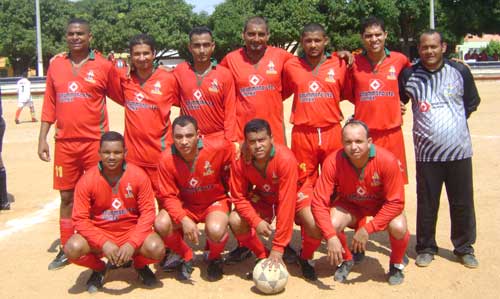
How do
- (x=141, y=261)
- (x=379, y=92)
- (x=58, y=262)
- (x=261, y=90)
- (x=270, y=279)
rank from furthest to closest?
1. (x=261, y=90)
2. (x=58, y=262)
3. (x=379, y=92)
4. (x=141, y=261)
5. (x=270, y=279)

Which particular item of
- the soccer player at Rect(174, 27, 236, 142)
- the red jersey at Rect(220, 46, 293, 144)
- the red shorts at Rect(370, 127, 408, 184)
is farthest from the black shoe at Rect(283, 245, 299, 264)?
the red shorts at Rect(370, 127, 408, 184)

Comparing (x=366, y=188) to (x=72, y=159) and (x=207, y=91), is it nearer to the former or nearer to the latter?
(x=207, y=91)

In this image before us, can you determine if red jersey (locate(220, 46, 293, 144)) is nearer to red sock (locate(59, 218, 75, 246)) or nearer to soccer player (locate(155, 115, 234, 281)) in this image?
soccer player (locate(155, 115, 234, 281))

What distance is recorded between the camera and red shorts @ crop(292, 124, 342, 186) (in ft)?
18.3

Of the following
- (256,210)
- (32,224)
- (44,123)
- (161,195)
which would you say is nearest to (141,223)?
(161,195)

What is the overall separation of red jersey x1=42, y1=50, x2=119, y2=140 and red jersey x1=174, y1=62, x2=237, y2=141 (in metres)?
0.77

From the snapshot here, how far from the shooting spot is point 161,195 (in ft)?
17.1

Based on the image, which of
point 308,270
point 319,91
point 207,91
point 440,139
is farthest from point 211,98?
point 440,139

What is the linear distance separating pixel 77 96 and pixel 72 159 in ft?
2.20

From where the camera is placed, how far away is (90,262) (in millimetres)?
4891

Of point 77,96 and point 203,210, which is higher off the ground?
point 77,96

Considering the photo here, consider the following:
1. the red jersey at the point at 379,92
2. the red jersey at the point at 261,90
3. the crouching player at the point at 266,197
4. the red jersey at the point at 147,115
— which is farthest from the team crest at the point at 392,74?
the red jersey at the point at 147,115

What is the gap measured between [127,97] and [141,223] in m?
1.43

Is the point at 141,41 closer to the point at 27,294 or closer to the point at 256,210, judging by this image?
the point at 256,210
